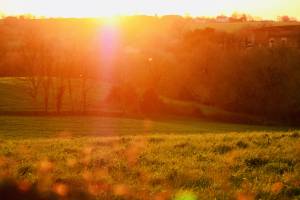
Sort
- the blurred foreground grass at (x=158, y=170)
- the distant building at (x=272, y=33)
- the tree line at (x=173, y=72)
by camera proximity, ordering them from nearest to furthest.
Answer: the blurred foreground grass at (x=158, y=170), the tree line at (x=173, y=72), the distant building at (x=272, y=33)

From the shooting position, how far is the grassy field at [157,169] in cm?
966

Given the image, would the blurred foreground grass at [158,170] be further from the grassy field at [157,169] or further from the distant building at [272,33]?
the distant building at [272,33]

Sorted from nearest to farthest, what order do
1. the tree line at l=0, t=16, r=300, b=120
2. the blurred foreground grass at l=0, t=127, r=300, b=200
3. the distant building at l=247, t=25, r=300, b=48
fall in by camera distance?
the blurred foreground grass at l=0, t=127, r=300, b=200 → the tree line at l=0, t=16, r=300, b=120 → the distant building at l=247, t=25, r=300, b=48

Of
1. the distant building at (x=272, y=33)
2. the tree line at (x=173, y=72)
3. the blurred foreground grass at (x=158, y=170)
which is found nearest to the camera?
the blurred foreground grass at (x=158, y=170)

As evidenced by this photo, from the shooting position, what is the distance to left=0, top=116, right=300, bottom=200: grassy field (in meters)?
9.66

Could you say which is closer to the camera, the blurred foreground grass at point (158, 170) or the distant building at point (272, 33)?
the blurred foreground grass at point (158, 170)

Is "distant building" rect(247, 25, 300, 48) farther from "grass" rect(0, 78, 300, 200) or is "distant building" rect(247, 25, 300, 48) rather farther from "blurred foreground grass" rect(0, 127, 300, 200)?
"blurred foreground grass" rect(0, 127, 300, 200)

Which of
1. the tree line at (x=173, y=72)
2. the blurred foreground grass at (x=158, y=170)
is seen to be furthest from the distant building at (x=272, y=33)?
the blurred foreground grass at (x=158, y=170)

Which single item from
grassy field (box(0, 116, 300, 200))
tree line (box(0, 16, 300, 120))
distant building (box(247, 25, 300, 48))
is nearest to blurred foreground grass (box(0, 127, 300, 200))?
grassy field (box(0, 116, 300, 200))

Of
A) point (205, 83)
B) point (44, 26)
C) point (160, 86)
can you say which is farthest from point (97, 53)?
point (44, 26)

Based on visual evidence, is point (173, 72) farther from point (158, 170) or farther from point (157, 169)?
point (158, 170)

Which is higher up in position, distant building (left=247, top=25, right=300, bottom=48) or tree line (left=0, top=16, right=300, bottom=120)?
distant building (left=247, top=25, right=300, bottom=48)

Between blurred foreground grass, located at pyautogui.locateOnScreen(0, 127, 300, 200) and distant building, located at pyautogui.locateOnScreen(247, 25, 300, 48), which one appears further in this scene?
distant building, located at pyautogui.locateOnScreen(247, 25, 300, 48)

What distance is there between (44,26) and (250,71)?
92.9 m
